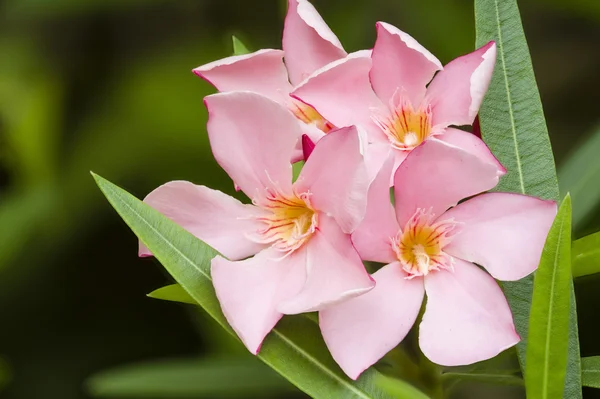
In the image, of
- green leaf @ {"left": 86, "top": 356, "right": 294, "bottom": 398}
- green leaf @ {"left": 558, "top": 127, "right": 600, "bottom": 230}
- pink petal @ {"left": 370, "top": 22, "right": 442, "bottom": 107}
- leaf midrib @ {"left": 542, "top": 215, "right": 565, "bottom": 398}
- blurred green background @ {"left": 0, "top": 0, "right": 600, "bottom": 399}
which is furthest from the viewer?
blurred green background @ {"left": 0, "top": 0, "right": 600, "bottom": 399}

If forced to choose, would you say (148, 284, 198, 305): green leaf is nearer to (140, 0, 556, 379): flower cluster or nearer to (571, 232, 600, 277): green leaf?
(140, 0, 556, 379): flower cluster

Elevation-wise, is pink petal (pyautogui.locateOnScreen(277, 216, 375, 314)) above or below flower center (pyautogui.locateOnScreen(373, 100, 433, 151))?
below

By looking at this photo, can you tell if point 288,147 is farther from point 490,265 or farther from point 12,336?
point 12,336

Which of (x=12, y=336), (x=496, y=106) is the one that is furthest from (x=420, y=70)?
(x=12, y=336)

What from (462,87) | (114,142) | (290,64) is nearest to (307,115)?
(290,64)

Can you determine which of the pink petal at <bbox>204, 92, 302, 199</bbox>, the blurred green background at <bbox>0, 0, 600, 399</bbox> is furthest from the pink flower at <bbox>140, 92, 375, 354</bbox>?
the blurred green background at <bbox>0, 0, 600, 399</bbox>

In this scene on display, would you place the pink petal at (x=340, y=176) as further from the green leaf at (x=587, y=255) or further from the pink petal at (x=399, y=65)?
the green leaf at (x=587, y=255)

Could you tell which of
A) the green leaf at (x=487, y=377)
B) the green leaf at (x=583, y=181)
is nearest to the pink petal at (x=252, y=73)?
the green leaf at (x=487, y=377)
